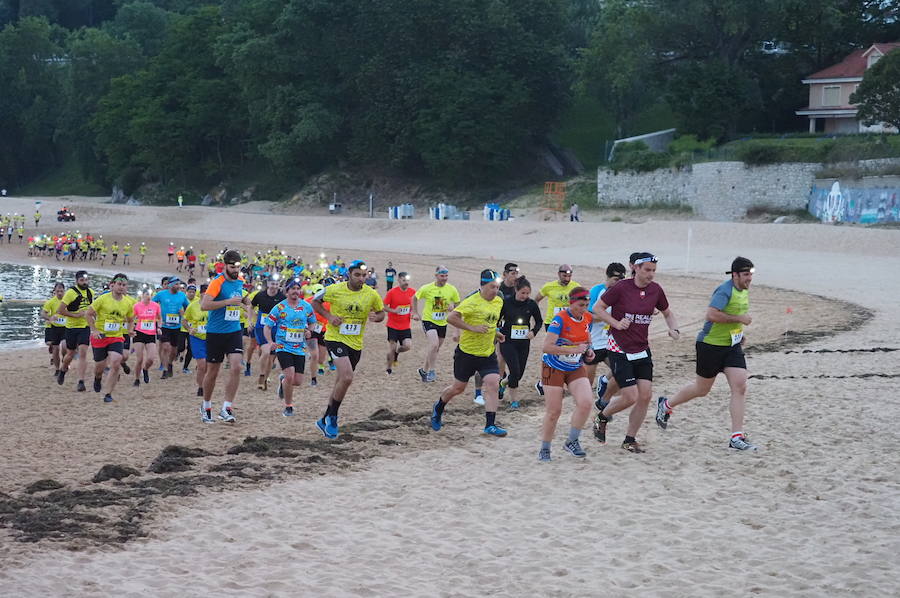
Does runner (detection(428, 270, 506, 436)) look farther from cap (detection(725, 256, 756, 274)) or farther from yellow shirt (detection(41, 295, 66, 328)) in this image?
yellow shirt (detection(41, 295, 66, 328))

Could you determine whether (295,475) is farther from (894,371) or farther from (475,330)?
(894,371)

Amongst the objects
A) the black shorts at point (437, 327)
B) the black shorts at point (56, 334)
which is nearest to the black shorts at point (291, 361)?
the black shorts at point (437, 327)

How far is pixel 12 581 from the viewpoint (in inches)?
271

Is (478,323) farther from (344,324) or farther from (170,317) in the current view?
(170,317)

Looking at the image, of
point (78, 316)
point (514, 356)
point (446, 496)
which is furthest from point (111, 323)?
point (446, 496)

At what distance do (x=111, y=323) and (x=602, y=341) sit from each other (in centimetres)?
701

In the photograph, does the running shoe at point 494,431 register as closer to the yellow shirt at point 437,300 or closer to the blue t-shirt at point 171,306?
the yellow shirt at point 437,300

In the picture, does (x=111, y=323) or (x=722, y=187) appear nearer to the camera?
(x=111, y=323)

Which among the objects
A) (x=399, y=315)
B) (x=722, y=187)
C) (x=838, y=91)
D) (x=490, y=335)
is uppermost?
(x=838, y=91)

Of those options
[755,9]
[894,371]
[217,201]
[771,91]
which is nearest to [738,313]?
[894,371]

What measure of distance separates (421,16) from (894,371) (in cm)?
5653

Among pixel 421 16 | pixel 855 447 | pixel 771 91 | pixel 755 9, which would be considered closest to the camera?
pixel 855 447

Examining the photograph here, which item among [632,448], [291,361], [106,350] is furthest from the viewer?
[106,350]

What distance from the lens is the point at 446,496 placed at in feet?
30.6
